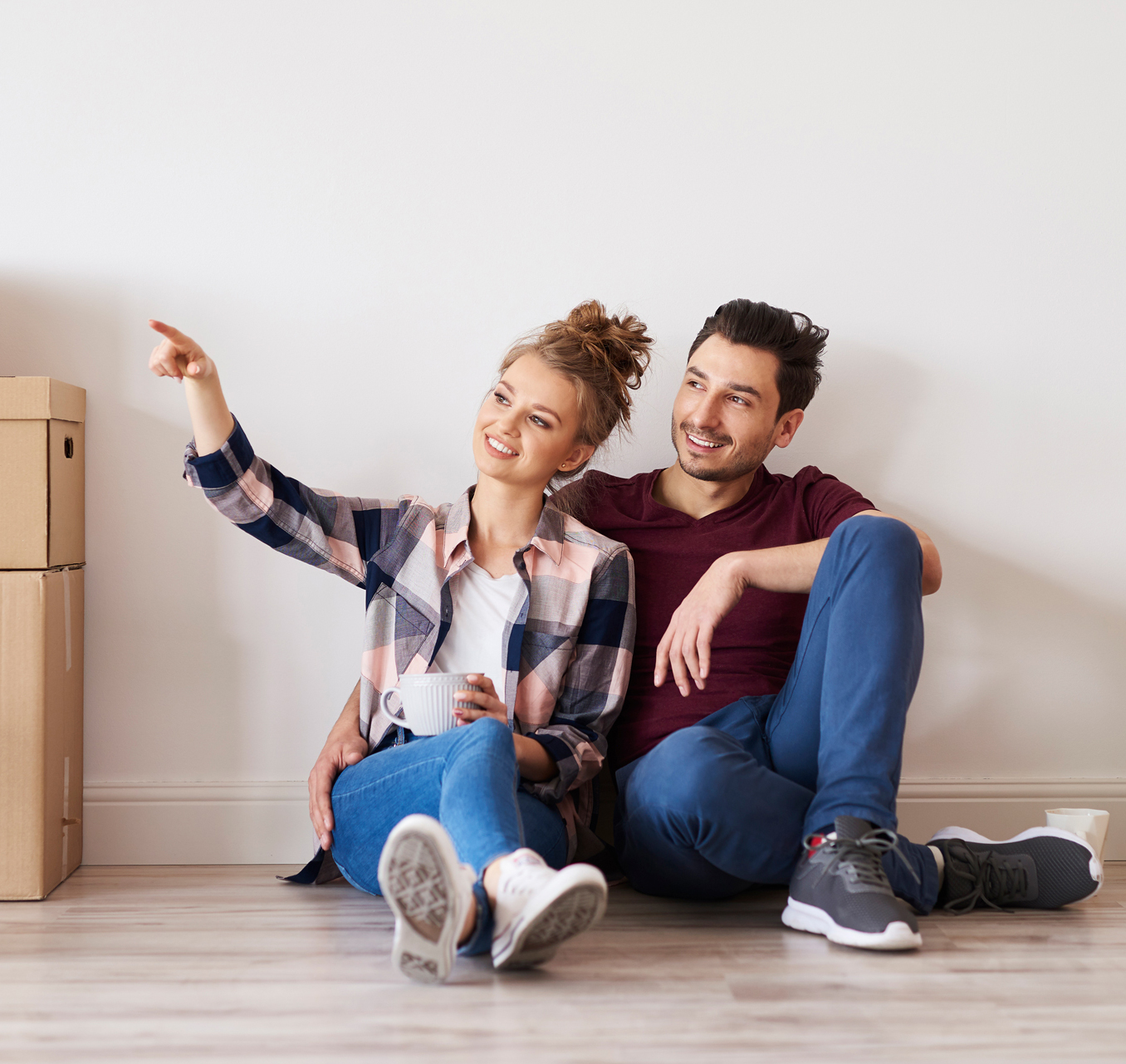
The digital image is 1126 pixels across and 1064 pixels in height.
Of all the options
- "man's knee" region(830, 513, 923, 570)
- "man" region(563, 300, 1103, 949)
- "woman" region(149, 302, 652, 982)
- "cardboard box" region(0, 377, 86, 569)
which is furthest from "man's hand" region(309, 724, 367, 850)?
"man's knee" region(830, 513, 923, 570)

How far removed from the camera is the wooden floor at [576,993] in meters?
0.87

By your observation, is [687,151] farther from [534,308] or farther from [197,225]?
[197,225]

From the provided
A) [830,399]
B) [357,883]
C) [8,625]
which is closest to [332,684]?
[357,883]

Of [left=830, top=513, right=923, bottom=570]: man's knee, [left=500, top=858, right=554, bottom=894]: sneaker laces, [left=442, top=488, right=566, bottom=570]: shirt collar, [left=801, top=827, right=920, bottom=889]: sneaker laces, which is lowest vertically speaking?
[left=801, top=827, right=920, bottom=889]: sneaker laces

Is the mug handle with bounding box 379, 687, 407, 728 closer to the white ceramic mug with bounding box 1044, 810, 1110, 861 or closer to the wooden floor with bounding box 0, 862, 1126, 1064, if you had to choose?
the wooden floor with bounding box 0, 862, 1126, 1064

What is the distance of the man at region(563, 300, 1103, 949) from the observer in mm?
1180

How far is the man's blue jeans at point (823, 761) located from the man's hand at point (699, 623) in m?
0.09

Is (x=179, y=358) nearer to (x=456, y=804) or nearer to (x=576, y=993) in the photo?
(x=456, y=804)

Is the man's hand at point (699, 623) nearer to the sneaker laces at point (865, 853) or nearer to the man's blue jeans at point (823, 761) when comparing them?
the man's blue jeans at point (823, 761)

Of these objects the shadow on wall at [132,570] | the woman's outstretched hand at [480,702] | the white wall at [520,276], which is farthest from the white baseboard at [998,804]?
the shadow on wall at [132,570]

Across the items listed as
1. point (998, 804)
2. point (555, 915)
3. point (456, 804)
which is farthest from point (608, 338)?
point (998, 804)

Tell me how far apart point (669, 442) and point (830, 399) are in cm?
30

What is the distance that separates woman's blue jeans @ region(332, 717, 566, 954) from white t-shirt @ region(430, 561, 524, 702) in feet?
0.43

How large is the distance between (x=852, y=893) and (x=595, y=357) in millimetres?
805
